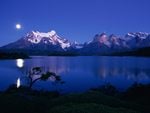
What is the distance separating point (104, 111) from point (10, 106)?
24.0ft

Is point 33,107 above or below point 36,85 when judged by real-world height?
above

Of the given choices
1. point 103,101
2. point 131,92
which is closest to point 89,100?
point 103,101

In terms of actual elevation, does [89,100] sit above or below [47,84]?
above

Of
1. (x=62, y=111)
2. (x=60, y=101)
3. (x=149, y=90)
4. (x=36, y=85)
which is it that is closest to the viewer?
(x=62, y=111)

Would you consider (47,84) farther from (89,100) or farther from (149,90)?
(89,100)

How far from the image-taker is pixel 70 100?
25.0 m

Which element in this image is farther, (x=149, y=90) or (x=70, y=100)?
(x=149, y=90)

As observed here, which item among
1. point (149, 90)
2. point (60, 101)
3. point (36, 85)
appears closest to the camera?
point (60, 101)

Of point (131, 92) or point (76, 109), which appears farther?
point (131, 92)

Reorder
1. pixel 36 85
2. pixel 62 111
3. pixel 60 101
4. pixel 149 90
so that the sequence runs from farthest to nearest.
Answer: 1. pixel 36 85
2. pixel 149 90
3. pixel 60 101
4. pixel 62 111

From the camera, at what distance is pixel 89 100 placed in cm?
2522

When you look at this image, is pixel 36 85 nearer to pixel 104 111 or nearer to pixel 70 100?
pixel 70 100

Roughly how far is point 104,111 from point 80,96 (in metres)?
7.18

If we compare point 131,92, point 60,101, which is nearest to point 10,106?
point 60,101
